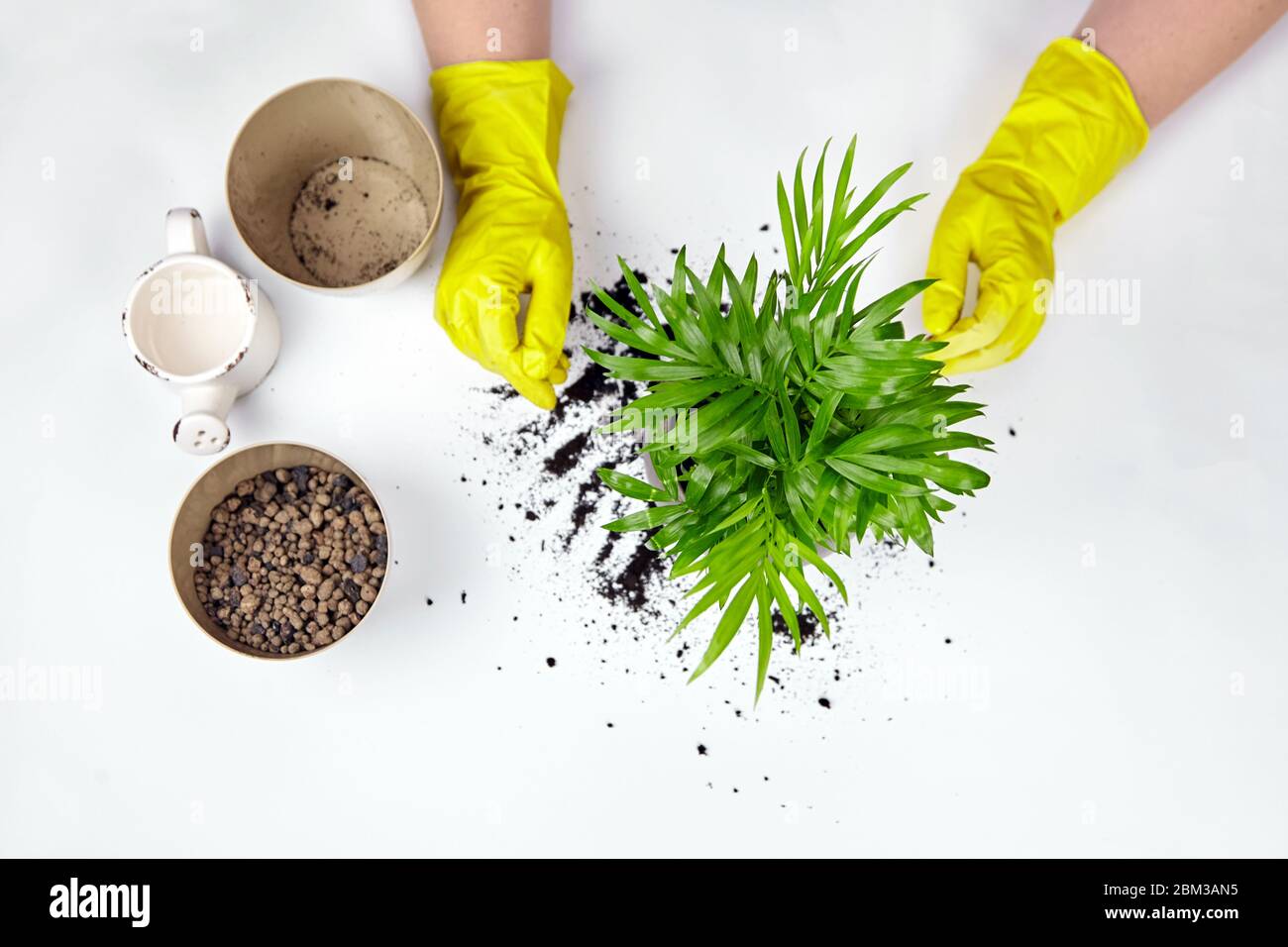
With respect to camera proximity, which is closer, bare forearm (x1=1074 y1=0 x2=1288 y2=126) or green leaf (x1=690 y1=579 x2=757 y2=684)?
green leaf (x1=690 y1=579 x2=757 y2=684)

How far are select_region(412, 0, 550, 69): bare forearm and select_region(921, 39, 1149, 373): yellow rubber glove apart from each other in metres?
0.50

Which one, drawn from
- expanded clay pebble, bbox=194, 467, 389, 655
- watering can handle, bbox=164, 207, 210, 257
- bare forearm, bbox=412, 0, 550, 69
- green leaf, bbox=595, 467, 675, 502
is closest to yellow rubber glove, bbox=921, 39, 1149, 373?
green leaf, bbox=595, 467, 675, 502

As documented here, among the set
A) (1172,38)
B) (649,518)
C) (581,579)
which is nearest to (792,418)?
(649,518)

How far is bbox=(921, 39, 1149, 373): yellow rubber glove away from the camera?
95cm

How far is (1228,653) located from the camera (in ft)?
3.43

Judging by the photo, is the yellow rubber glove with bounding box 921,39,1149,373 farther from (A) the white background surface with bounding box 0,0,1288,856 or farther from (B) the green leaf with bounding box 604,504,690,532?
(B) the green leaf with bounding box 604,504,690,532

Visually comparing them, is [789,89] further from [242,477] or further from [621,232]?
[242,477]

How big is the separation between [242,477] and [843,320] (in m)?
0.64

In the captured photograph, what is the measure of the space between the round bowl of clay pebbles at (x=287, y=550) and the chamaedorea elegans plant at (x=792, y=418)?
0.34 metres

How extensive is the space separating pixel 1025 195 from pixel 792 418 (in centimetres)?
49

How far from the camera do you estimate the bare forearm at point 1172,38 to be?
0.99 metres

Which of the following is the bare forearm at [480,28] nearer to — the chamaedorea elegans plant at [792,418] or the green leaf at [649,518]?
the chamaedorea elegans plant at [792,418]

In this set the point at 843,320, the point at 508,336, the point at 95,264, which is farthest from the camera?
the point at 95,264
